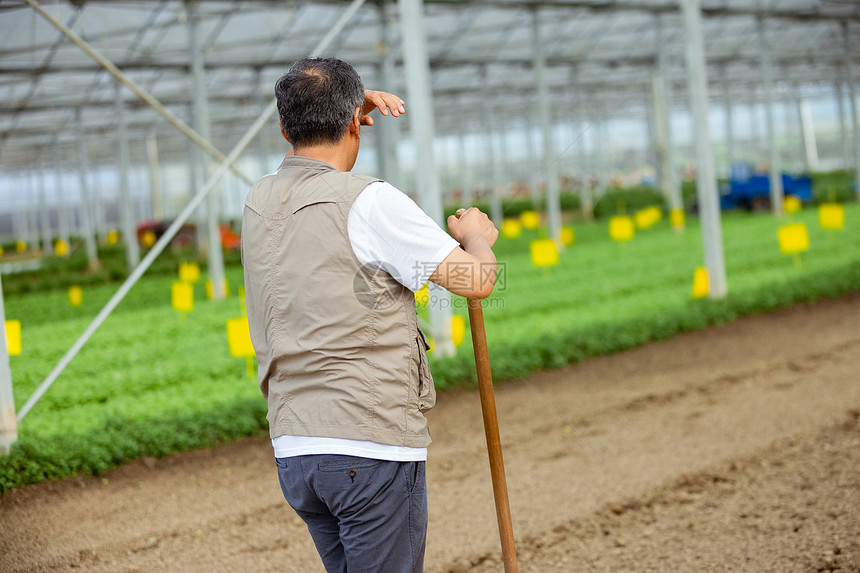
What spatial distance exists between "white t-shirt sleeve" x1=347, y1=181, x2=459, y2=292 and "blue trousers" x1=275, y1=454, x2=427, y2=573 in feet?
1.37

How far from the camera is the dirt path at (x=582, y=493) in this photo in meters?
3.25

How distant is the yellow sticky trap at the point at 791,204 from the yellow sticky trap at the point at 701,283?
33.8ft

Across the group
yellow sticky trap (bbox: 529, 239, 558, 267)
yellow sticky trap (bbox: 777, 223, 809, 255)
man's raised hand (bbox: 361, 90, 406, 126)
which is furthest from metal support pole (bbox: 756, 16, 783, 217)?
man's raised hand (bbox: 361, 90, 406, 126)

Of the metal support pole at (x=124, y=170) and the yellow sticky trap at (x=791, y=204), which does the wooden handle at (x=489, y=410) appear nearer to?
the metal support pole at (x=124, y=170)

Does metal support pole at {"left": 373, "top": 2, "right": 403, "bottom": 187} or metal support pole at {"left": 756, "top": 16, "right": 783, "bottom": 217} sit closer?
metal support pole at {"left": 373, "top": 2, "right": 403, "bottom": 187}

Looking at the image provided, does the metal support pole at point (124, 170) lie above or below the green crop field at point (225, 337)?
above

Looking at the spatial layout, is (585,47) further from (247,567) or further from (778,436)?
(247,567)

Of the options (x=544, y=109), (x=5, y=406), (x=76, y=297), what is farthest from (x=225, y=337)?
(x=544, y=109)

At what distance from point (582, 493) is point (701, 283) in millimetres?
4847

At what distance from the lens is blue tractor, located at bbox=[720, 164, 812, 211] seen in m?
20.7

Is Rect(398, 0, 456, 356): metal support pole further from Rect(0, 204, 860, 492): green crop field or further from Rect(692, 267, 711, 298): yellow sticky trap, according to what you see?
Rect(692, 267, 711, 298): yellow sticky trap

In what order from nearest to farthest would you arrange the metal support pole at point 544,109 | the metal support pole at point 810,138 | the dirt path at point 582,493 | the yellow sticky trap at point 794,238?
the dirt path at point 582,493
the yellow sticky trap at point 794,238
the metal support pole at point 544,109
the metal support pole at point 810,138

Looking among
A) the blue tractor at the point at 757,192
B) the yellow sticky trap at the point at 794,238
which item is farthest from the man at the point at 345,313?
the blue tractor at the point at 757,192

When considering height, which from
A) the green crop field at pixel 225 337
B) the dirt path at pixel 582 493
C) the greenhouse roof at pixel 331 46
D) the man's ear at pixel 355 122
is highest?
the greenhouse roof at pixel 331 46
